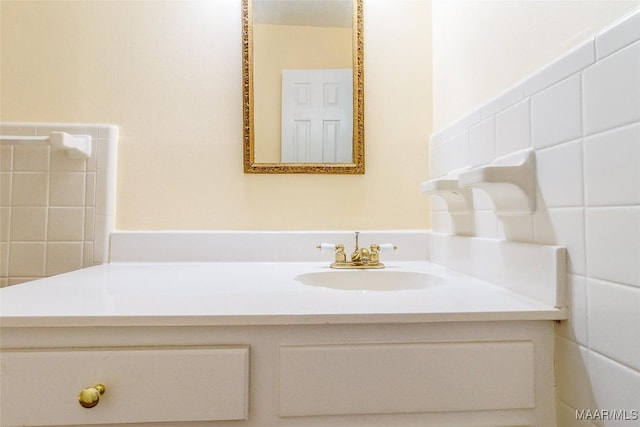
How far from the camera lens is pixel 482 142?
0.84m

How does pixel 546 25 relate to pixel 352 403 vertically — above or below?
above

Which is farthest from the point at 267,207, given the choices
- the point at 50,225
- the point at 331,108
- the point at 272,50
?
the point at 50,225

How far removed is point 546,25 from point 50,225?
1389 millimetres

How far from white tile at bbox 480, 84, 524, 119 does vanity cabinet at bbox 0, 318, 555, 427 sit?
0.44 metres

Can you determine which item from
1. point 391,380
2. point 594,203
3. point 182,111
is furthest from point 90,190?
point 594,203

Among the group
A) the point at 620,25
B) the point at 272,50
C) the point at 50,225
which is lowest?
the point at 50,225

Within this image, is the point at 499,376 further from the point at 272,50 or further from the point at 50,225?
the point at 50,225

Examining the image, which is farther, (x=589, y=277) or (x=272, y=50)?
(x=272, y=50)

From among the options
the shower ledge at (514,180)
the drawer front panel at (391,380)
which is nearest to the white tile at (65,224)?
the drawer front panel at (391,380)

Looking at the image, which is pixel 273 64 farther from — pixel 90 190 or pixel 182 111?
pixel 90 190

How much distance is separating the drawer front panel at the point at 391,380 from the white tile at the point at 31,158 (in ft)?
3.41

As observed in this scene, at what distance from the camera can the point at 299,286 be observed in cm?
75

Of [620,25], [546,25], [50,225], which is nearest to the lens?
[620,25]

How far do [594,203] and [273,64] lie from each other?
98 centimetres
